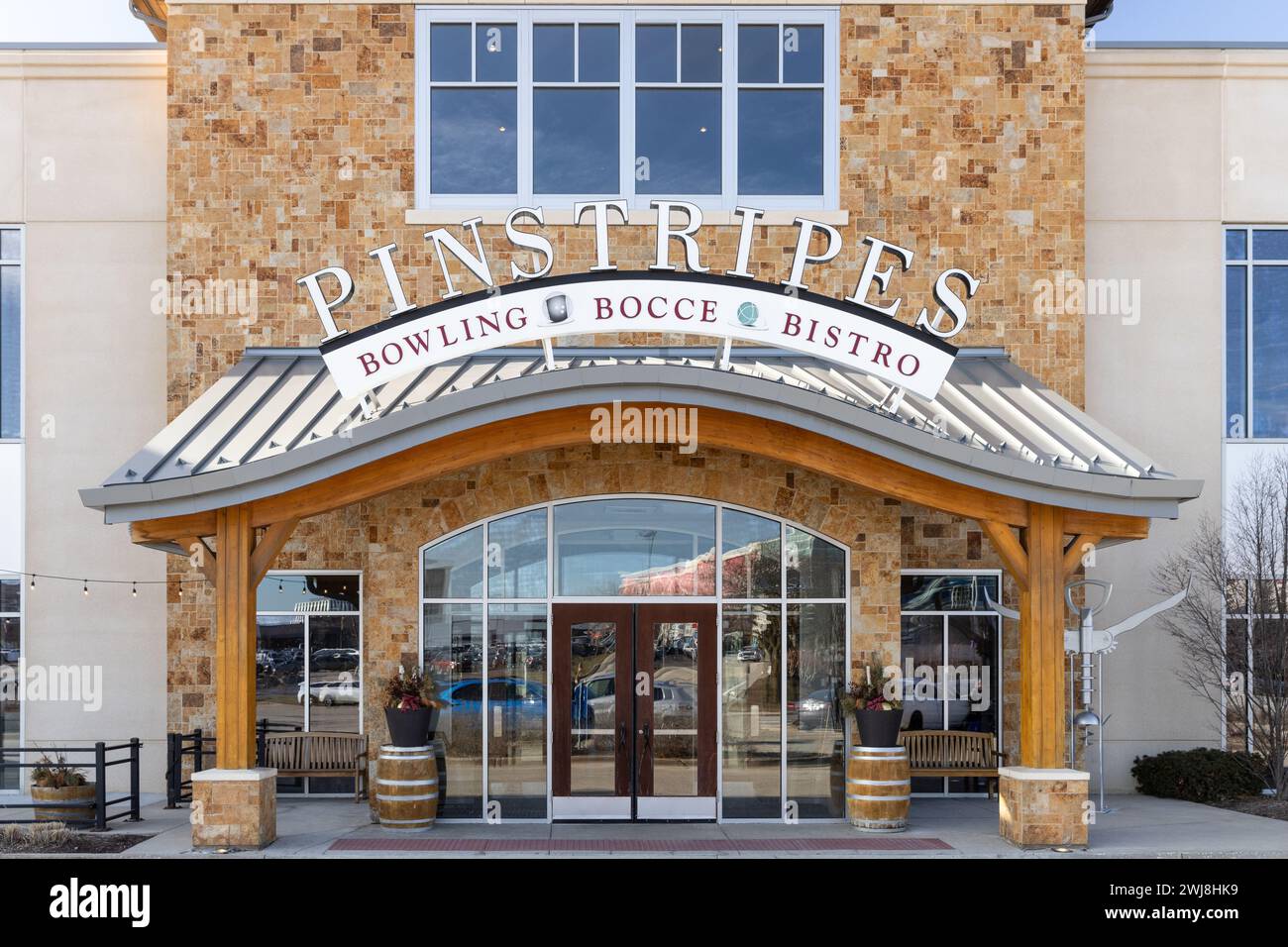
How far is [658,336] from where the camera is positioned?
1603 cm

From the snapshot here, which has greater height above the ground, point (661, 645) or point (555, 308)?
point (555, 308)

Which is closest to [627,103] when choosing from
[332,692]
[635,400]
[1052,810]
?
[635,400]

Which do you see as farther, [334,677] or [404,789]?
[334,677]

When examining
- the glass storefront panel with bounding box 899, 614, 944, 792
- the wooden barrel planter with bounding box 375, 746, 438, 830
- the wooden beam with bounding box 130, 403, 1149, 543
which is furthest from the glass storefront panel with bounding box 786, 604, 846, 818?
the wooden barrel planter with bounding box 375, 746, 438, 830

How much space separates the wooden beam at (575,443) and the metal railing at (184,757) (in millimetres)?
3572

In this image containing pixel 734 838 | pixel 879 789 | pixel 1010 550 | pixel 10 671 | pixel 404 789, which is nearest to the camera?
pixel 1010 550

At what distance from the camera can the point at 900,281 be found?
642 inches

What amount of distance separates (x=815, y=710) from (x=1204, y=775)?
5.46 meters

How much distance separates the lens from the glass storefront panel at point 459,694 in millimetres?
14438

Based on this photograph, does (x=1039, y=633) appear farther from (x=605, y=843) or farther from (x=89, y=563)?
(x=89, y=563)

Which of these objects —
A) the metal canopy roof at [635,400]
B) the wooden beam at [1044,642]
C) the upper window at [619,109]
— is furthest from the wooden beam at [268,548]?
the wooden beam at [1044,642]

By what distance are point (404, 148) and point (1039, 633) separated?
10172 mm

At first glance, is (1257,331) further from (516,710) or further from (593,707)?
(516,710)

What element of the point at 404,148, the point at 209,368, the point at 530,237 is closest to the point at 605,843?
the point at 530,237
